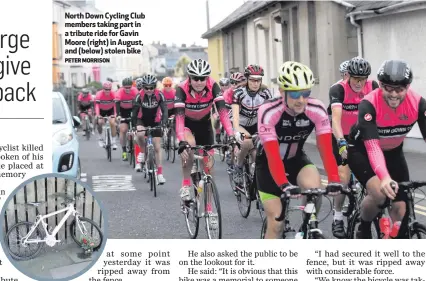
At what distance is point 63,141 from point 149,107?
296 centimetres

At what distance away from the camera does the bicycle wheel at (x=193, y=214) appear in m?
7.41

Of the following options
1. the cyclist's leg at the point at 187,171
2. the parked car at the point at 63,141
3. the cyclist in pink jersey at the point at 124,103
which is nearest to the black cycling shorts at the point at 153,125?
the parked car at the point at 63,141

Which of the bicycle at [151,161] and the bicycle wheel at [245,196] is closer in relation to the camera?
the bicycle wheel at [245,196]

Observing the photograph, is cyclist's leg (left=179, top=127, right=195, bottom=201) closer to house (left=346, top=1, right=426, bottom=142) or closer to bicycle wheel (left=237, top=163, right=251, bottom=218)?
bicycle wheel (left=237, top=163, right=251, bottom=218)

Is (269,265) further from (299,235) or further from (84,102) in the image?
(84,102)

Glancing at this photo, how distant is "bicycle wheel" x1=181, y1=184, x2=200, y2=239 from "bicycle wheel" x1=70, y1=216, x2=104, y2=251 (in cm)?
141

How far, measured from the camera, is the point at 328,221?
8.06 metres

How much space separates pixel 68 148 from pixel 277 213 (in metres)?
3.58

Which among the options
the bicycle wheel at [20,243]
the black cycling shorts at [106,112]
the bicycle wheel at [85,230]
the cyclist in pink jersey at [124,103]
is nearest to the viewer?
the bicycle wheel at [20,243]

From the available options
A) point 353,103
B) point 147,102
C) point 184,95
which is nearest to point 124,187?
point 147,102

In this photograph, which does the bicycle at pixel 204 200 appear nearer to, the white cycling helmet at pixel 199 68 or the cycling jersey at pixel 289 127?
the white cycling helmet at pixel 199 68

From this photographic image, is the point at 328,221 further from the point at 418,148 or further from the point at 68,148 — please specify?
the point at 418,148

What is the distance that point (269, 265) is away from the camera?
578 cm

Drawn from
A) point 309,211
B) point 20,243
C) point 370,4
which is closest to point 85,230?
point 20,243
